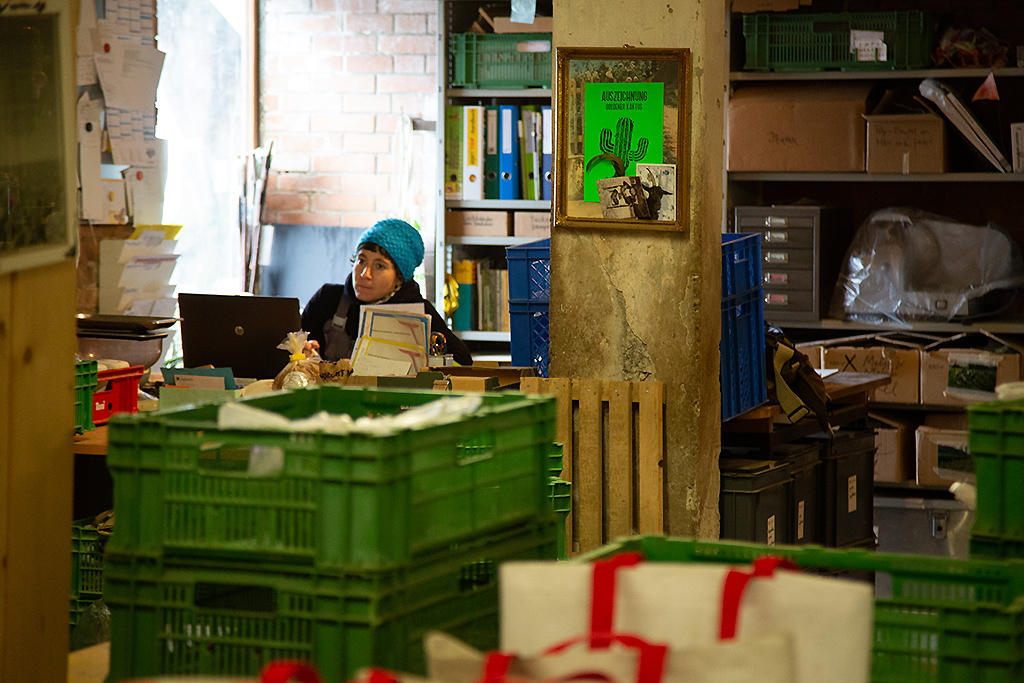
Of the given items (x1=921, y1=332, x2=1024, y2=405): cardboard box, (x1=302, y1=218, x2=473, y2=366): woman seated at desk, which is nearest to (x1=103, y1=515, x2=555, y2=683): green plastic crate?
(x1=302, y1=218, x2=473, y2=366): woman seated at desk

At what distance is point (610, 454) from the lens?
3424 mm

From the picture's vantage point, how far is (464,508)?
60.9 inches

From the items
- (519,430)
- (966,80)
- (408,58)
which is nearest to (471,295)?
(408,58)

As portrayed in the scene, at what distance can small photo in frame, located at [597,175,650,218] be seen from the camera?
10.9ft

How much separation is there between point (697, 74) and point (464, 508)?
6.54ft

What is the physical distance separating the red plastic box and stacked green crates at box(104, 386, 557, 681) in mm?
1874

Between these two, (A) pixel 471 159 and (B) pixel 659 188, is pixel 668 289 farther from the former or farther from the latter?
(A) pixel 471 159

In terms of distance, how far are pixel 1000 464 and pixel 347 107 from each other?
440 centimetres

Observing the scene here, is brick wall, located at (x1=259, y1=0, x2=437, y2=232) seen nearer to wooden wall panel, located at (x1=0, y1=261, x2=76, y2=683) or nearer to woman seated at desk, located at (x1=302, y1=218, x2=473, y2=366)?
woman seated at desk, located at (x1=302, y1=218, x2=473, y2=366)

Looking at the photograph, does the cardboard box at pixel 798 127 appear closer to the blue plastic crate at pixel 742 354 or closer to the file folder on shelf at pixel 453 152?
the file folder on shelf at pixel 453 152

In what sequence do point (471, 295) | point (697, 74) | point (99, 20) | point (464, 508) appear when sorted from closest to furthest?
point (464, 508), point (697, 74), point (99, 20), point (471, 295)

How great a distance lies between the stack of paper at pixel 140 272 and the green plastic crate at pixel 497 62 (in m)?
1.38

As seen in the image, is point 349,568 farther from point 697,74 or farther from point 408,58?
point 408,58

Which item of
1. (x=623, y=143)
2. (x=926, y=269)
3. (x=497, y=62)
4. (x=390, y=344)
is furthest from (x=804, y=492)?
(x=497, y=62)
